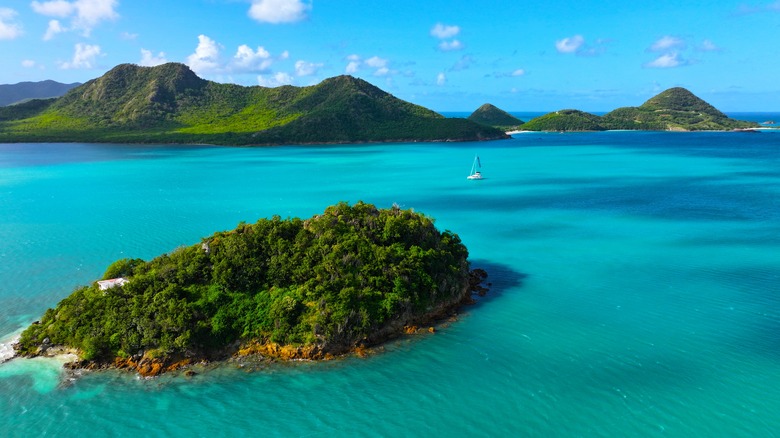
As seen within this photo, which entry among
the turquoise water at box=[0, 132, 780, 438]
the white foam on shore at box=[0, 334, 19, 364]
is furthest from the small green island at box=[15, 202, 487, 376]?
the turquoise water at box=[0, 132, 780, 438]

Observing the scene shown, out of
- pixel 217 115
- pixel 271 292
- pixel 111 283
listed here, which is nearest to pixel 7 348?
pixel 111 283

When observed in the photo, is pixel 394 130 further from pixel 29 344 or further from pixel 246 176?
pixel 29 344

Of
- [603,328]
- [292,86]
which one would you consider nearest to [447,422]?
[603,328]

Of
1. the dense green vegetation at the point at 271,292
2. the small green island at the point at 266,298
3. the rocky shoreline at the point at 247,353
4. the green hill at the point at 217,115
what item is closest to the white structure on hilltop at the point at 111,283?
the small green island at the point at 266,298

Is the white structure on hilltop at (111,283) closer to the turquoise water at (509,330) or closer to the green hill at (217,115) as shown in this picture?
the turquoise water at (509,330)

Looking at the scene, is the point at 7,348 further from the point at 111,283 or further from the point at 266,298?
the point at 266,298

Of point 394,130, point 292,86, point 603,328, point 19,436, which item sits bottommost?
point 19,436
